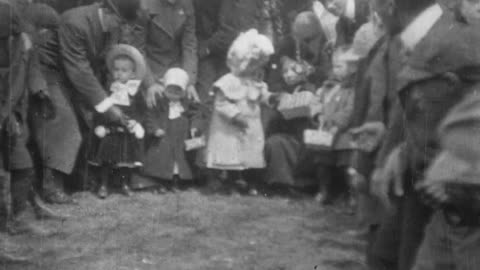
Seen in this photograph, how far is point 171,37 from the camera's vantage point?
5363mm

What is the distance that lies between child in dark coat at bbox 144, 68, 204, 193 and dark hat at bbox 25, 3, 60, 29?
2.63 ft

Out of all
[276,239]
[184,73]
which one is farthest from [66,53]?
[276,239]

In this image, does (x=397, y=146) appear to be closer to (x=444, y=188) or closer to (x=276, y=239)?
(x=444, y=188)

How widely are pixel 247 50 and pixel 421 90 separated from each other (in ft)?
9.18

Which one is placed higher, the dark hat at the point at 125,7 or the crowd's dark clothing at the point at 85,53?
the dark hat at the point at 125,7

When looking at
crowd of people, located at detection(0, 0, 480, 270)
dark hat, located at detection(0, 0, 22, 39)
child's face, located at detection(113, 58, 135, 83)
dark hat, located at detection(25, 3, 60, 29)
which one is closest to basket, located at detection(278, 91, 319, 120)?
crowd of people, located at detection(0, 0, 480, 270)

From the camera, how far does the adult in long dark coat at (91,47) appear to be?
4992mm

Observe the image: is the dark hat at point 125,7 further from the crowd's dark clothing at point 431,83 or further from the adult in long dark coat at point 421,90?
the crowd's dark clothing at point 431,83

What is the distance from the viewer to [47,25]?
488 centimetres

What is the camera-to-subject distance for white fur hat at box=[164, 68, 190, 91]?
533 centimetres

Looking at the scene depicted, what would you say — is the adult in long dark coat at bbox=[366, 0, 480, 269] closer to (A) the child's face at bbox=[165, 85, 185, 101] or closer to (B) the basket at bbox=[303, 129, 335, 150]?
(B) the basket at bbox=[303, 129, 335, 150]

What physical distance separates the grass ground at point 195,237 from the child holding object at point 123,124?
0.72ft

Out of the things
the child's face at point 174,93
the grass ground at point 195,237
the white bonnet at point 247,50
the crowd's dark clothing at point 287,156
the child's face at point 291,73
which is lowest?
the grass ground at point 195,237

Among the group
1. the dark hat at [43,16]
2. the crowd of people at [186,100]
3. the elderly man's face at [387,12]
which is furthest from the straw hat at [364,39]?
the dark hat at [43,16]
